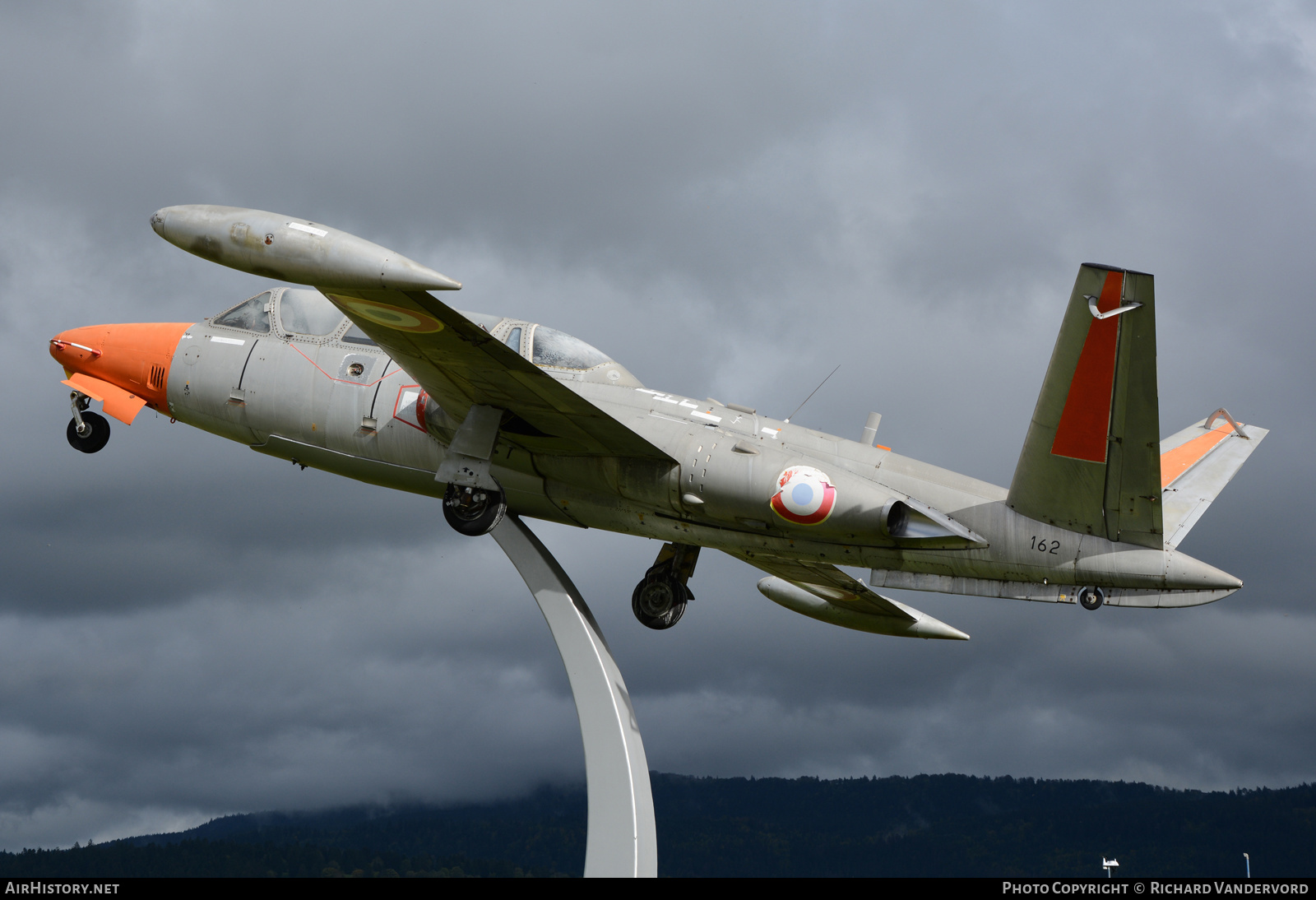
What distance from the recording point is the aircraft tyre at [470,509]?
65.1 ft

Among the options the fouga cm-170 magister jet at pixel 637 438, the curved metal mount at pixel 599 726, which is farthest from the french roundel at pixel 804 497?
the curved metal mount at pixel 599 726

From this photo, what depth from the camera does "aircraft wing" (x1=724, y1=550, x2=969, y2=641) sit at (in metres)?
24.9

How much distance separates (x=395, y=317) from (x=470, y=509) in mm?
4024

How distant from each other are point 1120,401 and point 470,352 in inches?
362

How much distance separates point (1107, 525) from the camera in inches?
689

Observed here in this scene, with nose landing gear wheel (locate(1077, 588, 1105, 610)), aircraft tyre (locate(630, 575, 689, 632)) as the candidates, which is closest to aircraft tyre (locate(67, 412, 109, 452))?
aircraft tyre (locate(630, 575, 689, 632))

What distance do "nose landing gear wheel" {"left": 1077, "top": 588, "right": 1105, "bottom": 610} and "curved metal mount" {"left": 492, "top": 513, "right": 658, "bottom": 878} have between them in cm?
735

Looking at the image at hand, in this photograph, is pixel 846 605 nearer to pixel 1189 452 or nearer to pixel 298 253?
pixel 1189 452

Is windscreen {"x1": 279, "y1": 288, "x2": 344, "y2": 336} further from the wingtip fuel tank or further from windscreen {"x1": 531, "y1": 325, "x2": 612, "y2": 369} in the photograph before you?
the wingtip fuel tank

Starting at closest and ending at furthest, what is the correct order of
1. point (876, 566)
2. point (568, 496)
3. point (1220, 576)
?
point (1220, 576) → point (876, 566) → point (568, 496)

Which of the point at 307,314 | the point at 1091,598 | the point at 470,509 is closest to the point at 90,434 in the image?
the point at 307,314

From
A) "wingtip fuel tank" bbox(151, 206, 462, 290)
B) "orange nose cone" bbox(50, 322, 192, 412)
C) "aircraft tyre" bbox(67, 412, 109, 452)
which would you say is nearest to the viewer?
"wingtip fuel tank" bbox(151, 206, 462, 290)
